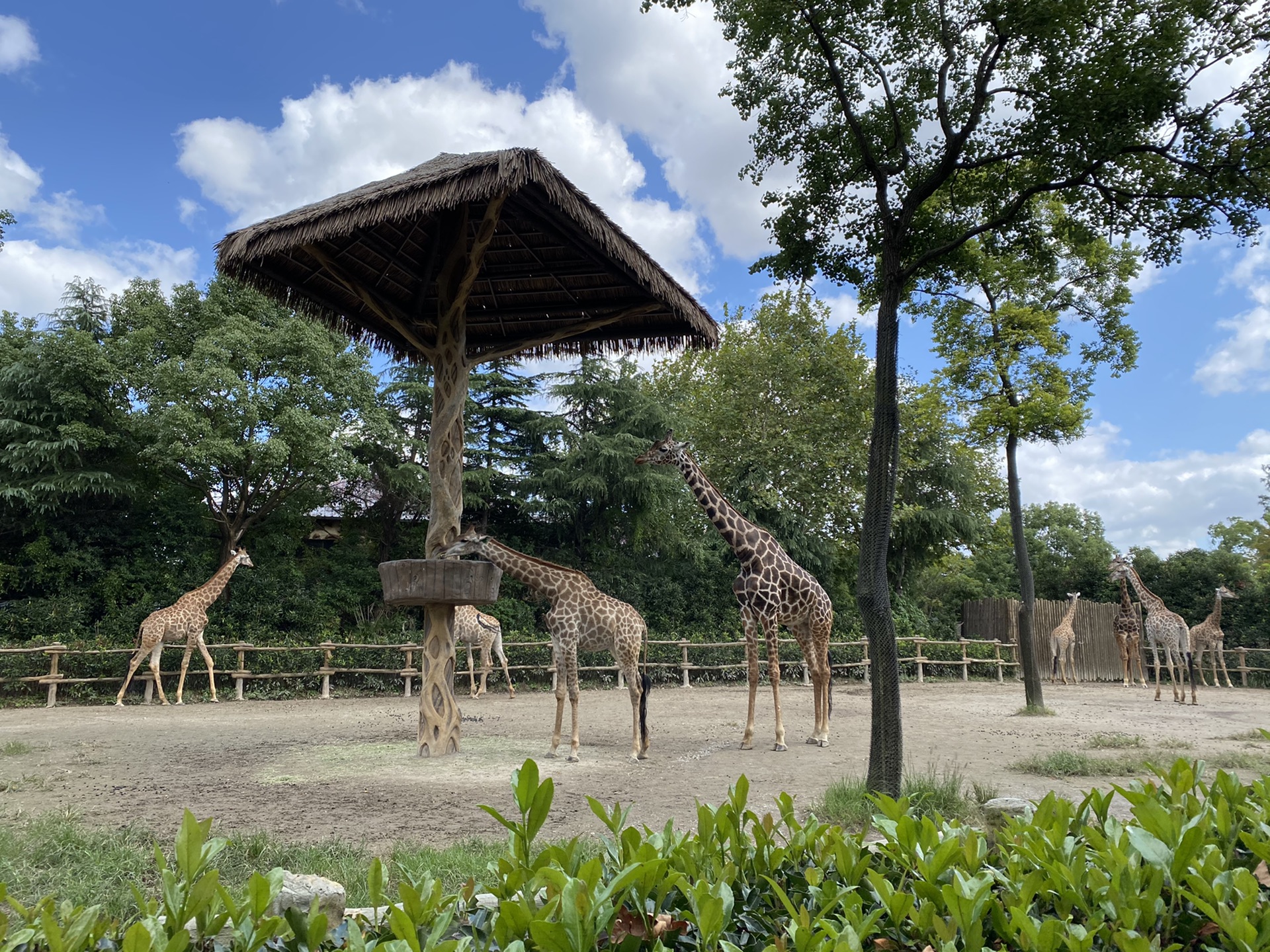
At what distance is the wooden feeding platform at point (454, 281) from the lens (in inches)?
275

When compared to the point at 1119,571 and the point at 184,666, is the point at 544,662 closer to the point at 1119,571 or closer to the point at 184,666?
the point at 184,666

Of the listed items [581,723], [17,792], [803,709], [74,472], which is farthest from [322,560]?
[17,792]

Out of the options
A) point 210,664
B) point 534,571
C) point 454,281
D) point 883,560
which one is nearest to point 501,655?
point 210,664

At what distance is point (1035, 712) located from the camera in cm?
1186

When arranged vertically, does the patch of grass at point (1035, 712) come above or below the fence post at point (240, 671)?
below

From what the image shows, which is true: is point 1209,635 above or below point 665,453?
below

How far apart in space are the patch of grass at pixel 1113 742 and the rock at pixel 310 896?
833 centimetres

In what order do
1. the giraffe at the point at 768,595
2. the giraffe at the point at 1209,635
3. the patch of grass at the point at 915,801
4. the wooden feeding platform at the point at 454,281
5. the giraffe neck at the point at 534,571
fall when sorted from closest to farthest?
the patch of grass at the point at 915,801, the wooden feeding platform at the point at 454,281, the giraffe neck at the point at 534,571, the giraffe at the point at 768,595, the giraffe at the point at 1209,635

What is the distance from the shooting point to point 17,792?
621cm

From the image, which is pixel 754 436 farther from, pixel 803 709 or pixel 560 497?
pixel 803 709

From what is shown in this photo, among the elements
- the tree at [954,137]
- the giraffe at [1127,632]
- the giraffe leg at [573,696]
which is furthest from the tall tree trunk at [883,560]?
the giraffe at [1127,632]

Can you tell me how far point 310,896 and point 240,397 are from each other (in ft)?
45.4

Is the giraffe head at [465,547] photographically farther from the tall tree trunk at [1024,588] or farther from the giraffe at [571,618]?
the tall tree trunk at [1024,588]

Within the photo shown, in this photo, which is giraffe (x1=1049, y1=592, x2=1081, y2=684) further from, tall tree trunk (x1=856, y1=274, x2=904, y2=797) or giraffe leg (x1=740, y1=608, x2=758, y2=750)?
tall tree trunk (x1=856, y1=274, x2=904, y2=797)
